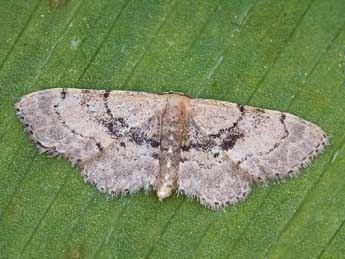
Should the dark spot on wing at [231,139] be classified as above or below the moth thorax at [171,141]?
above

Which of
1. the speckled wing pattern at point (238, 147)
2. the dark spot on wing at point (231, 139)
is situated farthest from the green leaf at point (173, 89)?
the dark spot on wing at point (231, 139)

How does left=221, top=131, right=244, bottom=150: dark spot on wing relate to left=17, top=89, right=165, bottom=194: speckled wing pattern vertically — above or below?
above

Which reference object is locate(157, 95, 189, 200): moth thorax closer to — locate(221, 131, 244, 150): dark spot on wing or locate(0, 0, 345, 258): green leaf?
locate(0, 0, 345, 258): green leaf

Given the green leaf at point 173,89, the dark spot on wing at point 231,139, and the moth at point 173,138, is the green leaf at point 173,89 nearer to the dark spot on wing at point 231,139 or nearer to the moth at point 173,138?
the moth at point 173,138

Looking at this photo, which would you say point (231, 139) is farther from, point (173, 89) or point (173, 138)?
point (173, 89)

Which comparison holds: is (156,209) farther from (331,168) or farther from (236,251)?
(331,168)

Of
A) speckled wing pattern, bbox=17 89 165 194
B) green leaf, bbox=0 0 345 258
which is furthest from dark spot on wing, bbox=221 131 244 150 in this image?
speckled wing pattern, bbox=17 89 165 194

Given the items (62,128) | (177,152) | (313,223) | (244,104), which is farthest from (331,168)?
(62,128)

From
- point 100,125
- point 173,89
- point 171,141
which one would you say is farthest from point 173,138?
point 100,125
